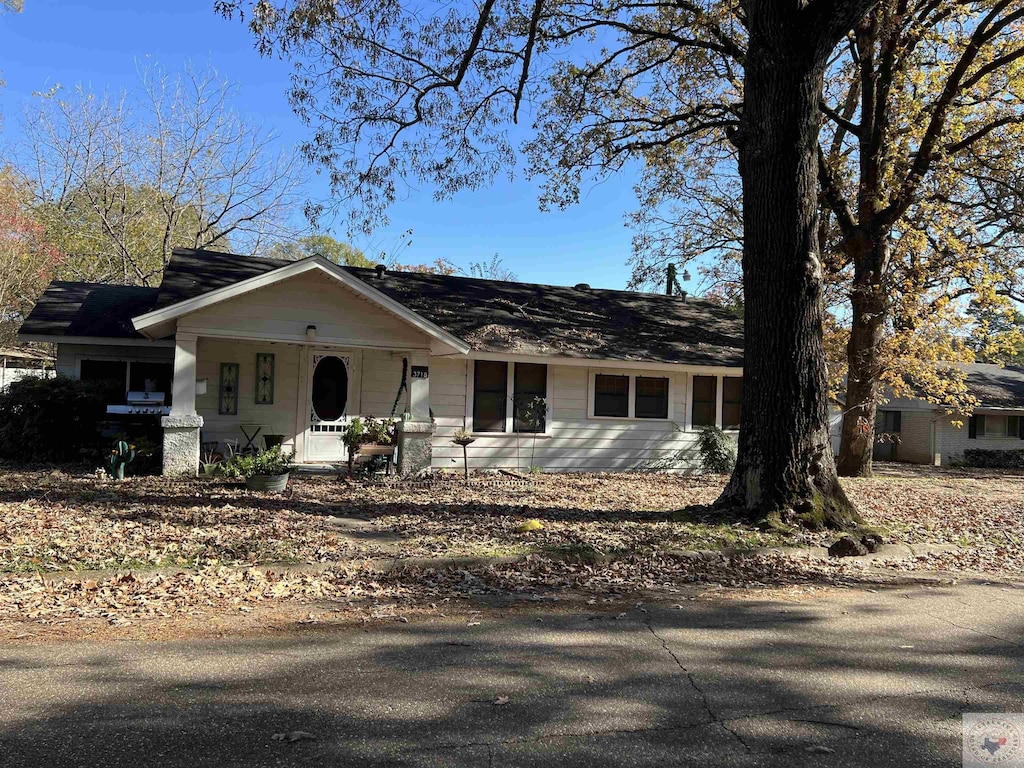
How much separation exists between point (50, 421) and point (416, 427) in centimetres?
674

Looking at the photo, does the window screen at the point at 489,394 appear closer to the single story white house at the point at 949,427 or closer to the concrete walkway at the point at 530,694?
the concrete walkway at the point at 530,694

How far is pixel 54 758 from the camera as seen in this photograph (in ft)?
9.92

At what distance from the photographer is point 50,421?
41.8 ft

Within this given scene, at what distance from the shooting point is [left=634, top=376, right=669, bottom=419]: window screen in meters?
16.1

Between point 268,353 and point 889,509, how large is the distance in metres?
11.5

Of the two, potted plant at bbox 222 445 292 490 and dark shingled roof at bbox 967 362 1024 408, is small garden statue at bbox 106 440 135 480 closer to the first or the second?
potted plant at bbox 222 445 292 490

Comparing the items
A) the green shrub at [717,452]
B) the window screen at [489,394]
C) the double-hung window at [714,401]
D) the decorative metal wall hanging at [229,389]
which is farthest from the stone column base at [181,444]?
the double-hung window at [714,401]

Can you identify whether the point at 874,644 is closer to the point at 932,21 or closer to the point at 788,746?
the point at 788,746

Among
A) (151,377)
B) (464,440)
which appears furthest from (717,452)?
(151,377)

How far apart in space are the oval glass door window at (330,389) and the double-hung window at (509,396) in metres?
2.74

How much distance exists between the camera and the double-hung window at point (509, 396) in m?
14.9

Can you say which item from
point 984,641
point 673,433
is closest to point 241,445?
point 673,433

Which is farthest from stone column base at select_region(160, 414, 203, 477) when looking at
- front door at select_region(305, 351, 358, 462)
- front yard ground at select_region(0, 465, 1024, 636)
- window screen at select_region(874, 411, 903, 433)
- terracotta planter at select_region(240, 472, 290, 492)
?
window screen at select_region(874, 411, 903, 433)

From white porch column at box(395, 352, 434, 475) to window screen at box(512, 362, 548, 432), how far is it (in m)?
2.78
